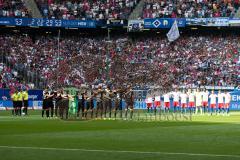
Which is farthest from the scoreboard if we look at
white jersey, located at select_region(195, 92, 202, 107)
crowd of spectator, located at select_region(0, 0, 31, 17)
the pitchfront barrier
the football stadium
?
white jersey, located at select_region(195, 92, 202, 107)

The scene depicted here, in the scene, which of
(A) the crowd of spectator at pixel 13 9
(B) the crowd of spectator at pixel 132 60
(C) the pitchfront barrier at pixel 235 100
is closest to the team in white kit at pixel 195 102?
(C) the pitchfront barrier at pixel 235 100

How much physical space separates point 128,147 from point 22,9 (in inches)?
2011

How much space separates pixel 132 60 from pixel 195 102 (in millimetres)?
16129

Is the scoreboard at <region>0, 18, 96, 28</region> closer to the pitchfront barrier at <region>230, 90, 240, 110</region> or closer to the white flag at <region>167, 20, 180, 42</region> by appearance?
the white flag at <region>167, 20, 180, 42</region>

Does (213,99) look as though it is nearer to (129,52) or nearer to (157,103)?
(157,103)

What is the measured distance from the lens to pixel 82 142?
20.6 metres

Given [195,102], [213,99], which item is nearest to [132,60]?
[195,102]

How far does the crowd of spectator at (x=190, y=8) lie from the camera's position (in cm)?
6650

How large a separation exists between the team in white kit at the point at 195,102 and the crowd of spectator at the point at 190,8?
16.1 m

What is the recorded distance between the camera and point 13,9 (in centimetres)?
6731

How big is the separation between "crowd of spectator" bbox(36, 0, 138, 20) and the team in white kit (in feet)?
60.0

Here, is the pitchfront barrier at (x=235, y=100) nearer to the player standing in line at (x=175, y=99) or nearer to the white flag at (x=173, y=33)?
the player standing in line at (x=175, y=99)

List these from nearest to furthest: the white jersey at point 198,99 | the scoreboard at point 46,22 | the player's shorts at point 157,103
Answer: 1. the white jersey at point 198,99
2. the player's shorts at point 157,103
3. the scoreboard at point 46,22

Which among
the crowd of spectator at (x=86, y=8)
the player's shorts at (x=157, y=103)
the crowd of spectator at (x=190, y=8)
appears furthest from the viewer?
the crowd of spectator at (x=86, y=8)
